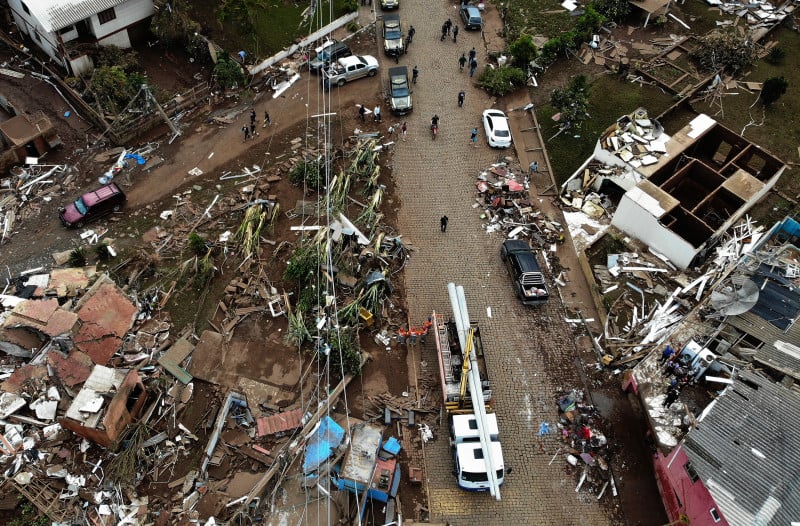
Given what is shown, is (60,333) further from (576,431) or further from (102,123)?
(576,431)

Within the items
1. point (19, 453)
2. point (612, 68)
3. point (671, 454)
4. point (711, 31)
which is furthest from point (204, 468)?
point (711, 31)

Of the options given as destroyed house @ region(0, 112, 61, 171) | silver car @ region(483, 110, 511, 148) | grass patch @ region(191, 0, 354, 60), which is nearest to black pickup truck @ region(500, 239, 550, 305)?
silver car @ region(483, 110, 511, 148)

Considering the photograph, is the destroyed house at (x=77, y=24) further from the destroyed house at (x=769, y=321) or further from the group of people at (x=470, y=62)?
the destroyed house at (x=769, y=321)

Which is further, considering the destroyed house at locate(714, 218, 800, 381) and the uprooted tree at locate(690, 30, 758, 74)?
the uprooted tree at locate(690, 30, 758, 74)

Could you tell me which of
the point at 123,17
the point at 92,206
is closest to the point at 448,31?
the point at 123,17

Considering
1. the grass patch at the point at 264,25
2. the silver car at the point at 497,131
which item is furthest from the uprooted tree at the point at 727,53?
the grass patch at the point at 264,25

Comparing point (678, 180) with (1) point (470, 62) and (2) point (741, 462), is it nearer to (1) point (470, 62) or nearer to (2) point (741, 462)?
(1) point (470, 62)

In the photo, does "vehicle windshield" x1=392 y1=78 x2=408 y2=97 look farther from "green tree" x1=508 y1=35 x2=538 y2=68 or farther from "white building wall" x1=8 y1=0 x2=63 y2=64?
"white building wall" x1=8 y1=0 x2=63 y2=64
